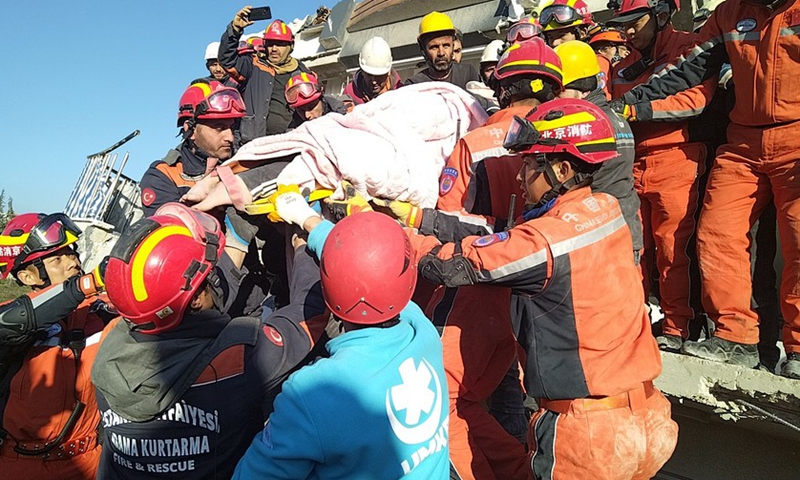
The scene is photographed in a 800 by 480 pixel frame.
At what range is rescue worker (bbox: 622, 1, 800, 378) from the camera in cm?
301

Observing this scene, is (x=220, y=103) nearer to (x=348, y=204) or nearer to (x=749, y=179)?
(x=348, y=204)

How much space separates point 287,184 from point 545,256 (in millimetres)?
1300

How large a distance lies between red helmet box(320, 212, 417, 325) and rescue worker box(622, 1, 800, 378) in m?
2.25

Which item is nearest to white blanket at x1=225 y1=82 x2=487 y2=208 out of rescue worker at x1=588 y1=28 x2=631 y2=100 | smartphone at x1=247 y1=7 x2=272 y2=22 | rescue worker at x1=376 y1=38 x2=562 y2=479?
rescue worker at x1=376 y1=38 x2=562 y2=479

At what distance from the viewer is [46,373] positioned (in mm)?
3086

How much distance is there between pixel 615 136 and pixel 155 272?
2229 mm

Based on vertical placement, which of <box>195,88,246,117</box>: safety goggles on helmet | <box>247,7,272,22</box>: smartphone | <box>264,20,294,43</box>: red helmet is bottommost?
<box>195,88,246,117</box>: safety goggles on helmet

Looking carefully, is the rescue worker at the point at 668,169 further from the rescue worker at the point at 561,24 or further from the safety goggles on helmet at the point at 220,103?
the safety goggles on helmet at the point at 220,103

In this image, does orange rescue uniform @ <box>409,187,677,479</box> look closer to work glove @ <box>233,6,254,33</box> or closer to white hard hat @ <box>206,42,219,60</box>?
work glove @ <box>233,6,254,33</box>

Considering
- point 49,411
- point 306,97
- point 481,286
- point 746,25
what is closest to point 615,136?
point 481,286

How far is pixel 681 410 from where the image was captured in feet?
12.6

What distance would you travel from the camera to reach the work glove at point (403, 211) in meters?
2.88

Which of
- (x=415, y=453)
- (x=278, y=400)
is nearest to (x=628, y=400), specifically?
(x=415, y=453)

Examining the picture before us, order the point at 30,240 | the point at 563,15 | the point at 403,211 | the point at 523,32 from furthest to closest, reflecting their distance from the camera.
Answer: the point at 563,15, the point at 523,32, the point at 30,240, the point at 403,211
